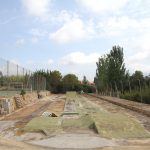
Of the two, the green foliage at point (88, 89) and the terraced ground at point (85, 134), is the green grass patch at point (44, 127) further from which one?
the green foliage at point (88, 89)

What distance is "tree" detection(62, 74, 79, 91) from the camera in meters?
101

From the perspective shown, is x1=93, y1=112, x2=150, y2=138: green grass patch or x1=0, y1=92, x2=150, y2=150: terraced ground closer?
x1=0, y1=92, x2=150, y2=150: terraced ground

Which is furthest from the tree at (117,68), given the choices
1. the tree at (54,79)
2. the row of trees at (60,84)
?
the tree at (54,79)

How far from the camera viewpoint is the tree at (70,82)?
101 m

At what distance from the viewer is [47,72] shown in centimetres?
10725

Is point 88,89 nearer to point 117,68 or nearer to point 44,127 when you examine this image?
point 117,68

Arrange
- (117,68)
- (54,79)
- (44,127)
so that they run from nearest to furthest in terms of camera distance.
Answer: (44,127) < (117,68) < (54,79)

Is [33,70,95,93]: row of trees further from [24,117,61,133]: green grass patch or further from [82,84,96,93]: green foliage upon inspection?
[24,117,61,133]: green grass patch

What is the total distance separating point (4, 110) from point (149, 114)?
922cm

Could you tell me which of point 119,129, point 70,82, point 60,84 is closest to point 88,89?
point 70,82

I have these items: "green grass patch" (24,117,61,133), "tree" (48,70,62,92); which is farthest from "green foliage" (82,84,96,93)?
"green grass patch" (24,117,61,133)

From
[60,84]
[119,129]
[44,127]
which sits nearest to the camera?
[119,129]

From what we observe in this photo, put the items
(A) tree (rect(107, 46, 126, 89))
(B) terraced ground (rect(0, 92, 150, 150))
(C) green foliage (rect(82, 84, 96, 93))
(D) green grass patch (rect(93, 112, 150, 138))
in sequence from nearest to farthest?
(B) terraced ground (rect(0, 92, 150, 150)), (D) green grass patch (rect(93, 112, 150, 138)), (A) tree (rect(107, 46, 126, 89)), (C) green foliage (rect(82, 84, 96, 93))

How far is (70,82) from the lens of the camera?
109 metres
